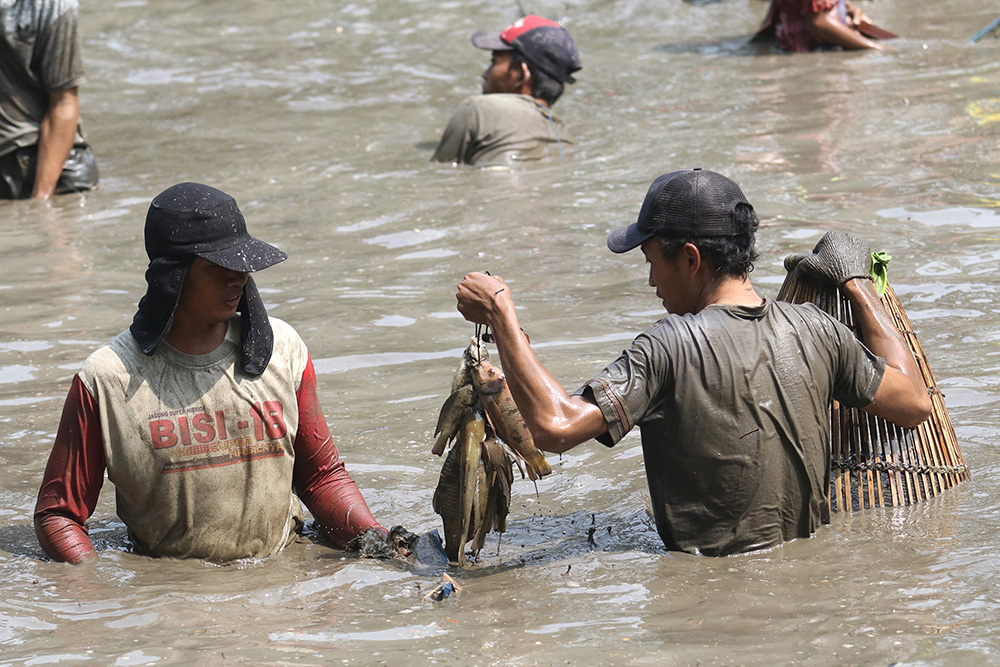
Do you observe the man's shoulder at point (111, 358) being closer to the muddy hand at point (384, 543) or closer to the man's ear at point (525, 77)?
the muddy hand at point (384, 543)

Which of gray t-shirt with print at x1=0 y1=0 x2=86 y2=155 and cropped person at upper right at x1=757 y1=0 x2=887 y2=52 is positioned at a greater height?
gray t-shirt with print at x1=0 y1=0 x2=86 y2=155

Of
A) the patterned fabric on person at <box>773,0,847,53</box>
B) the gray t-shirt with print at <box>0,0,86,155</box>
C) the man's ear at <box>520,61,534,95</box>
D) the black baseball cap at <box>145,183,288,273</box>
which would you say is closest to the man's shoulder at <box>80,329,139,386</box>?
the black baseball cap at <box>145,183,288,273</box>

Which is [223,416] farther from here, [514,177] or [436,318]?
[514,177]

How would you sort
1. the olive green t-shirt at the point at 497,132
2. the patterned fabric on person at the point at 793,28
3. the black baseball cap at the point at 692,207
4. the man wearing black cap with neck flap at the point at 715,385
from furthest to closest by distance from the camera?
the patterned fabric on person at the point at 793,28
the olive green t-shirt at the point at 497,132
the black baseball cap at the point at 692,207
the man wearing black cap with neck flap at the point at 715,385

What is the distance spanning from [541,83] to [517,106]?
0.37 meters

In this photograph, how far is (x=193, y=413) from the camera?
11.8ft

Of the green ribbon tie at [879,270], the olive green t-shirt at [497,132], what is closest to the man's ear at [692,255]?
the green ribbon tie at [879,270]

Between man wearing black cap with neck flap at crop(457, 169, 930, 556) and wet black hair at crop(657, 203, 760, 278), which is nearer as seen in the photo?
man wearing black cap with neck flap at crop(457, 169, 930, 556)

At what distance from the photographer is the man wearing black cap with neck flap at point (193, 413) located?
3.44 metres

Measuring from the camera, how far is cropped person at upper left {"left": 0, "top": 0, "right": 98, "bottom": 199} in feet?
26.8

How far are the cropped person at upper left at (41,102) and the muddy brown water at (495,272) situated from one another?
0.74 feet

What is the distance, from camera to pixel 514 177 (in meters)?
9.09

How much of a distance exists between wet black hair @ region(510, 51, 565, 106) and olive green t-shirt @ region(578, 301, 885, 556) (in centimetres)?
634

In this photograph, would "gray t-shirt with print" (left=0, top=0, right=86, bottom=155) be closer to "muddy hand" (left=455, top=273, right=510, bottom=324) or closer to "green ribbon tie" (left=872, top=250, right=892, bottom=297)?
"muddy hand" (left=455, top=273, right=510, bottom=324)
